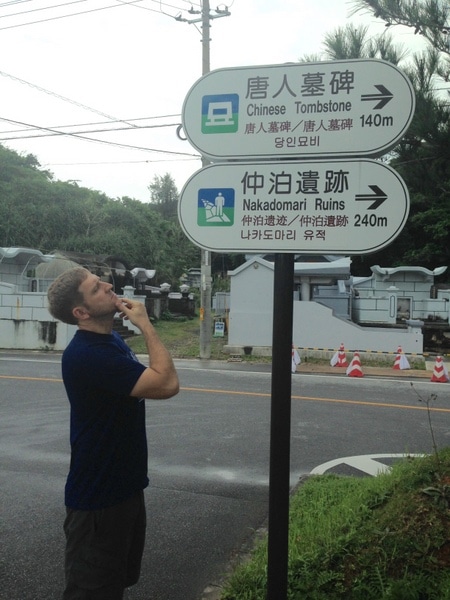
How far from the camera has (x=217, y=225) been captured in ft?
8.98

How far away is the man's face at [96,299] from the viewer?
8.39ft

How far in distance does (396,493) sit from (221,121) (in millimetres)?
2828

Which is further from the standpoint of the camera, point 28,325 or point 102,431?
point 28,325

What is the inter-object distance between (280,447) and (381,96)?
1592mm

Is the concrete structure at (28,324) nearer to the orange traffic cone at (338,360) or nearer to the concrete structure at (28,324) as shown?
the concrete structure at (28,324)

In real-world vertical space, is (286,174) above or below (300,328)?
above

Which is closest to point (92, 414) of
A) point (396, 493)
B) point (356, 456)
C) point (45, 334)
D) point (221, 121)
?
point (221, 121)

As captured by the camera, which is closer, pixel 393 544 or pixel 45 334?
pixel 393 544

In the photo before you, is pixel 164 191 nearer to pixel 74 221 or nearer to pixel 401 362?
pixel 74 221

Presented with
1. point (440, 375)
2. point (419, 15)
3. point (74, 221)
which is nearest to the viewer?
point (419, 15)

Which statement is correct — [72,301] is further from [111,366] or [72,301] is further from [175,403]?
A: [175,403]

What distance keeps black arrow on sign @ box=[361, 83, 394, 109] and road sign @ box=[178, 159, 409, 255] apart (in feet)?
0.84

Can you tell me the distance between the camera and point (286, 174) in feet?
8.63

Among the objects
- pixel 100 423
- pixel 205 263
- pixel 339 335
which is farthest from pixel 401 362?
pixel 100 423
